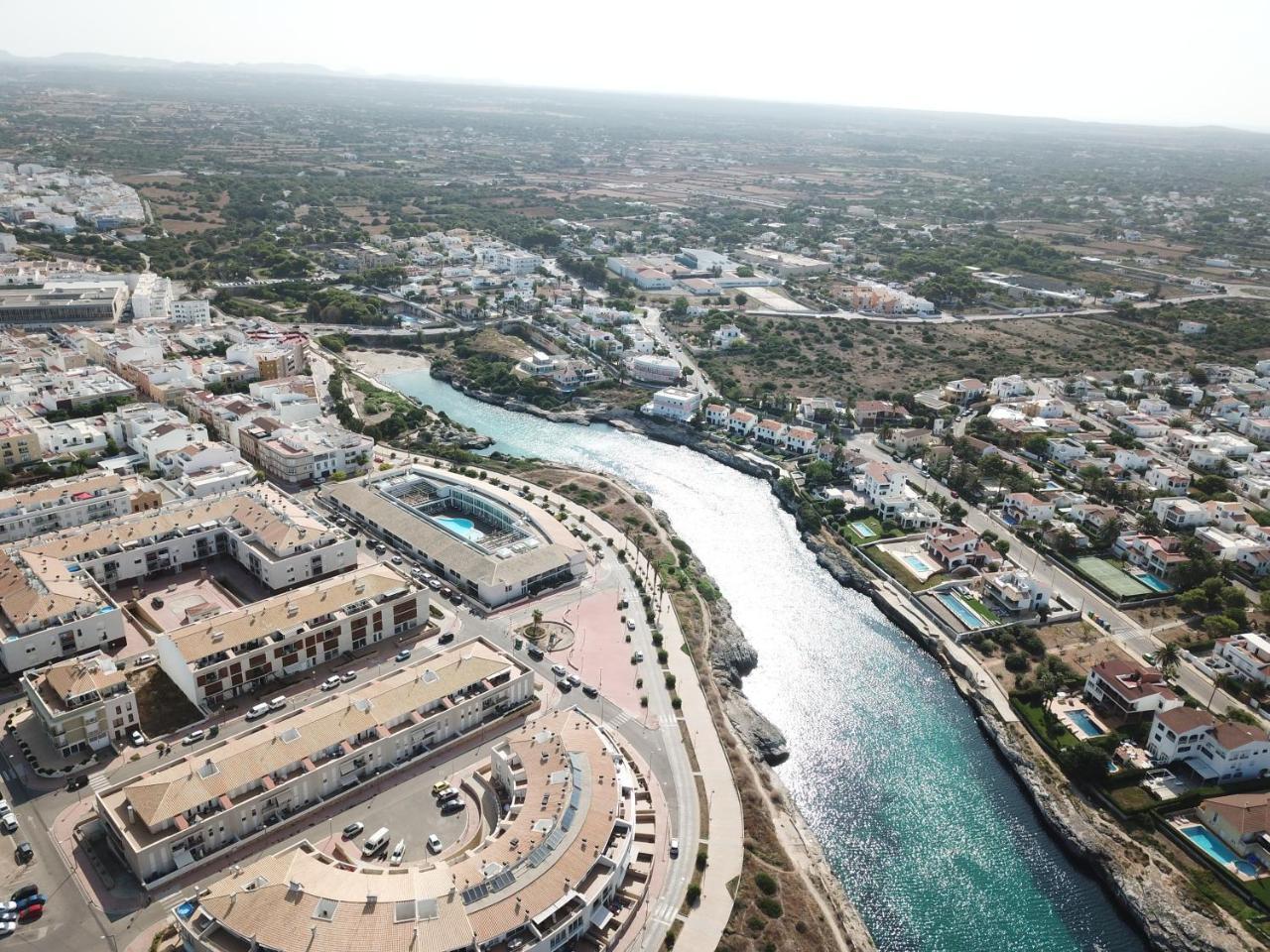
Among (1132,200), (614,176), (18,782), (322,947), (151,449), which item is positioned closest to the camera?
(322,947)

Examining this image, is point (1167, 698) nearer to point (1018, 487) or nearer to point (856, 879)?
point (856, 879)

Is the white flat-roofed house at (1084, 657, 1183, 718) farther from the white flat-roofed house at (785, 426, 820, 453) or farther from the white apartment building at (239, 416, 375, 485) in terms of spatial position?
the white apartment building at (239, 416, 375, 485)

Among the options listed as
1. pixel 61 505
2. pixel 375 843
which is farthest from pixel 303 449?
pixel 375 843

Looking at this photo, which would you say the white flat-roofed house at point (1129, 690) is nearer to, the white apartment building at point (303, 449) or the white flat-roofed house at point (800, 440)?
the white flat-roofed house at point (800, 440)

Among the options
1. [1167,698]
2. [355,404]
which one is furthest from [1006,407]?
[355,404]

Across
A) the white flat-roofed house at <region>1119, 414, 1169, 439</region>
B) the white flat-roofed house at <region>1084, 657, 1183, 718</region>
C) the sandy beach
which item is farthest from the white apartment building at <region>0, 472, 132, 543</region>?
the white flat-roofed house at <region>1119, 414, 1169, 439</region>

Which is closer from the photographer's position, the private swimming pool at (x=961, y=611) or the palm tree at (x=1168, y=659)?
the palm tree at (x=1168, y=659)

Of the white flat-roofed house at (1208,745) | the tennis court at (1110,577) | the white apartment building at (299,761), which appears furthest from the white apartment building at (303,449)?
the white flat-roofed house at (1208,745)
